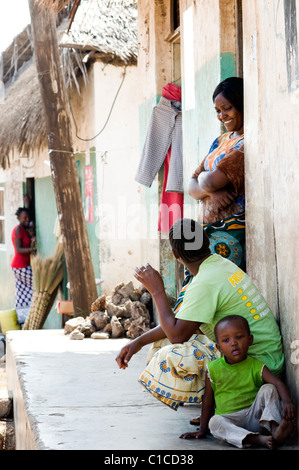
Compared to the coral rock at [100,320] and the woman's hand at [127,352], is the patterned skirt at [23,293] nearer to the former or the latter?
the coral rock at [100,320]

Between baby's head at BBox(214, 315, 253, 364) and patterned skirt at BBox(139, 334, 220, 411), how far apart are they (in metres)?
0.25

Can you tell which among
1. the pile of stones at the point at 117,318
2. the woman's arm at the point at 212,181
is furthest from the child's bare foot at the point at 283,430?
the pile of stones at the point at 117,318

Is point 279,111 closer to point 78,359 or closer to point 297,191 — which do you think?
point 297,191

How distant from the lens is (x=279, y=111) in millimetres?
2730

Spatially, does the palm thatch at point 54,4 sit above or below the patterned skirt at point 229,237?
above

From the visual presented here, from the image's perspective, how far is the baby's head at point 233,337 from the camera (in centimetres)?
262

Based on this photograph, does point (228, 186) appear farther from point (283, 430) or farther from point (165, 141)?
point (165, 141)

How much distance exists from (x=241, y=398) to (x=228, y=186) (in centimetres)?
123

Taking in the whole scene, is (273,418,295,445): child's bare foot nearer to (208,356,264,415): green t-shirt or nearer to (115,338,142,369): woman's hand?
(208,356,264,415): green t-shirt

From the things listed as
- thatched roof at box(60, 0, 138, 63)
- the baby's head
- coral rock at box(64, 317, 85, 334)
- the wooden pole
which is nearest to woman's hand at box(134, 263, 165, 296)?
the baby's head

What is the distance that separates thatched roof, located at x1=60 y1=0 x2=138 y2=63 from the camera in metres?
7.41

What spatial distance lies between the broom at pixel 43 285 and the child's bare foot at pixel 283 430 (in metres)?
5.71

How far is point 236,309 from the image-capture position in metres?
2.79

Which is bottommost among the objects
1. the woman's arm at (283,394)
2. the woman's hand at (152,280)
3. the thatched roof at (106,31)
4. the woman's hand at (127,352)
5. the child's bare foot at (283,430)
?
the child's bare foot at (283,430)
